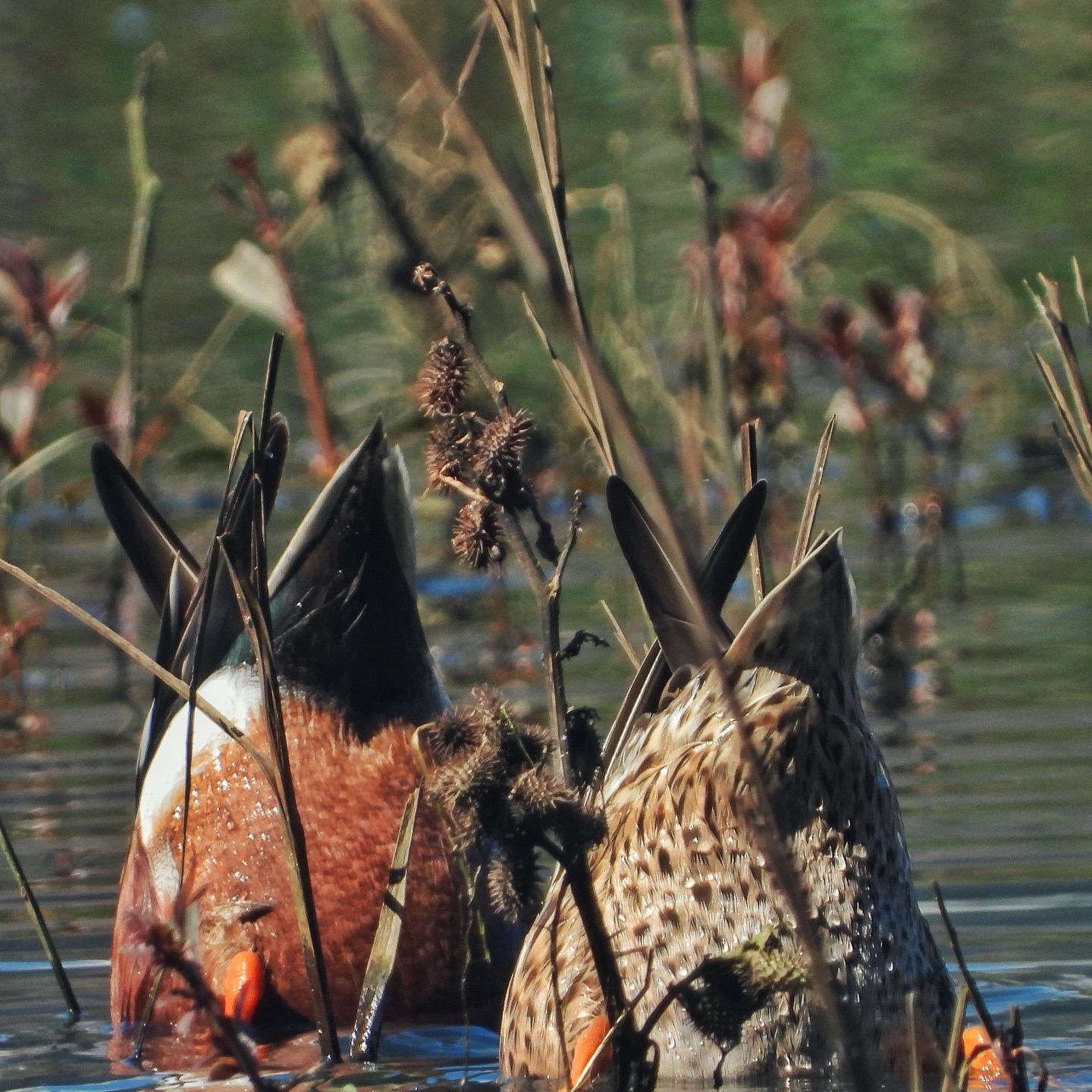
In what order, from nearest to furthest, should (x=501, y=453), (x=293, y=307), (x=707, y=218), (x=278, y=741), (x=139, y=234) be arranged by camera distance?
(x=501, y=453) < (x=278, y=741) < (x=707, y=218) < (x=139, y=234) < (x=293, y=307)

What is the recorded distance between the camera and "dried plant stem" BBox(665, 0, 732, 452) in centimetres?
421

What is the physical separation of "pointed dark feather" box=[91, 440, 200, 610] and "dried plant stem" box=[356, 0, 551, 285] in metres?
2.18

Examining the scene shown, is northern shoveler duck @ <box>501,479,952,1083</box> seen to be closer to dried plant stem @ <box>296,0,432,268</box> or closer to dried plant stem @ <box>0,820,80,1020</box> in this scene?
dried plant stem @ <box>296,0,432,268</box>

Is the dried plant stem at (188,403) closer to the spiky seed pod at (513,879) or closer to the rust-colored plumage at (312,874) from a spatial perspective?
the rust-colored plumage at (312,874)

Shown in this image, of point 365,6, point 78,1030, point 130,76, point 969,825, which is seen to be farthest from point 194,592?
point 130,76

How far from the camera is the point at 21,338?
630cm

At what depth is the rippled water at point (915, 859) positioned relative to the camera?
11.9ft

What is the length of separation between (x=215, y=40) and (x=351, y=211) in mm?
4901

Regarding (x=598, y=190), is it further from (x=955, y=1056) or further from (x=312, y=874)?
(x=955, y=1056)

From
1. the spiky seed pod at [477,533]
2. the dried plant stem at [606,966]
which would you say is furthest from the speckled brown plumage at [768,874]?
the spiky seed pod at [477,533]

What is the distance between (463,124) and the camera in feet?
5.93

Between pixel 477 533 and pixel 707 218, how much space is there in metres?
1.83

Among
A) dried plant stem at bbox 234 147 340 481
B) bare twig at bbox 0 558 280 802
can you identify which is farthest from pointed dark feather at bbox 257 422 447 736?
dried plant stem at bbox 234 147 340 481

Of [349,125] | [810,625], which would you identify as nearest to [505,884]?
[810,625]
